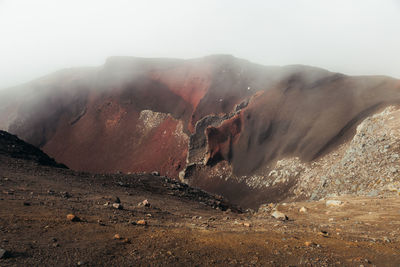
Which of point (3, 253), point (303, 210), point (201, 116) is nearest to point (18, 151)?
point (3, 253)

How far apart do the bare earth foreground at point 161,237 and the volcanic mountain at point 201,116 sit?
16.6 meters

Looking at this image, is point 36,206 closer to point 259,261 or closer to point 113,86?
point 259,261

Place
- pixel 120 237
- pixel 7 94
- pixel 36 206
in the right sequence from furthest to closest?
pixel 7 94 < pixel 36 206 < pixel 120 237

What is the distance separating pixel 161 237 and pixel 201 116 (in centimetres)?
4292

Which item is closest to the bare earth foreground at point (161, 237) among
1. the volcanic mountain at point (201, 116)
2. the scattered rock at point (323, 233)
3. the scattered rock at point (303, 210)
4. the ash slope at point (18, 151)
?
the scattered rock at point (323, 233)

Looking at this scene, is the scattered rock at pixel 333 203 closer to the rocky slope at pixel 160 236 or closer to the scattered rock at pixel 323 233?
the rocky slope at pixel 160 236

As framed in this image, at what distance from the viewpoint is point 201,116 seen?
163 ft

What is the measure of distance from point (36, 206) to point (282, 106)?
117 ft

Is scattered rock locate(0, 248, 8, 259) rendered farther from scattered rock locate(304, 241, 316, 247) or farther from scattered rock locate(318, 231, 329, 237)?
scattered rock locate(318, 231, 329, 237)

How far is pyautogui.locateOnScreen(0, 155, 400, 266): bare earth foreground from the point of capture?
582 centimetres

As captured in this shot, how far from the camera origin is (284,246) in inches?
272

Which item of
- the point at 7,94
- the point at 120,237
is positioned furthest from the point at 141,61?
the point at 120,237

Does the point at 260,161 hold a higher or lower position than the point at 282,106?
lower

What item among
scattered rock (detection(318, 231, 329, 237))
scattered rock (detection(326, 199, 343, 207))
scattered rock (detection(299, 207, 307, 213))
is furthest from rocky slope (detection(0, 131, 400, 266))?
scattered rock (detection(326, 199, 343, 207))
